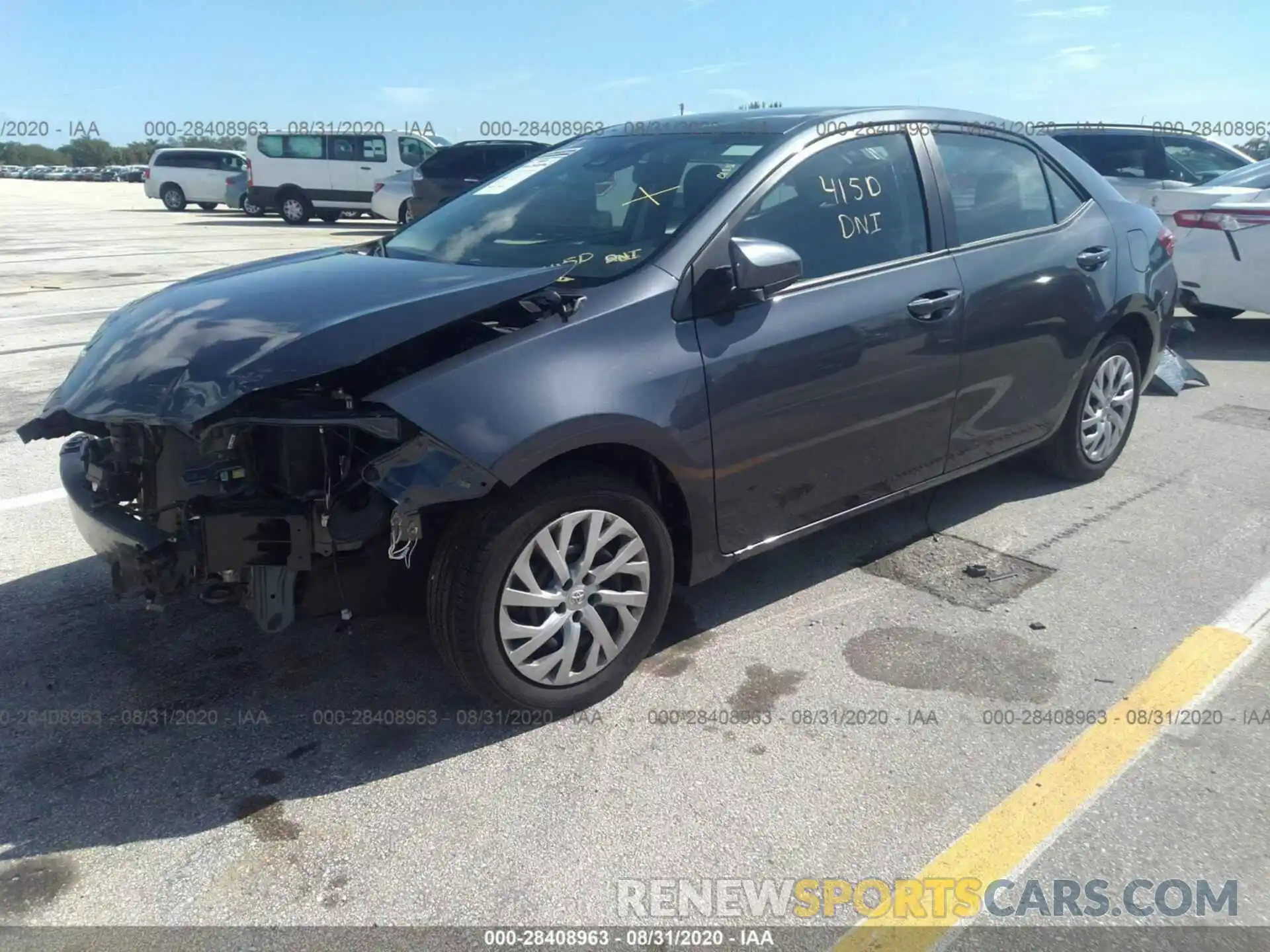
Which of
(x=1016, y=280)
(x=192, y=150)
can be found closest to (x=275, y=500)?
(x=1016, y=280)

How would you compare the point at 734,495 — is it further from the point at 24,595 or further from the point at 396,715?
the point at 24,595

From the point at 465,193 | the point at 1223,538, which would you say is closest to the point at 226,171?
the point at 465,193

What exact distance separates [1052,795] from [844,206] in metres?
2.05

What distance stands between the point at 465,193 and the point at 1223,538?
355 cm

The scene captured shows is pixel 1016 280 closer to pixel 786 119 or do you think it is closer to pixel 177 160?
pixel 786 119

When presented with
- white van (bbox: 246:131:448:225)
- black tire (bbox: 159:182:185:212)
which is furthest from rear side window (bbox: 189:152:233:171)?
white van (bbox: 246:131:448:225)

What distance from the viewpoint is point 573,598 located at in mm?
2943

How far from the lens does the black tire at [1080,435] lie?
4.69m

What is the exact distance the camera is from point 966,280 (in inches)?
153

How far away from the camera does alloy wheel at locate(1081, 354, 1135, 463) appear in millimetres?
4785

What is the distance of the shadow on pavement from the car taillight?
18.3ft

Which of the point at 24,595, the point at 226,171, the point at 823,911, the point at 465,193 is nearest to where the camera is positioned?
the point at 823,911

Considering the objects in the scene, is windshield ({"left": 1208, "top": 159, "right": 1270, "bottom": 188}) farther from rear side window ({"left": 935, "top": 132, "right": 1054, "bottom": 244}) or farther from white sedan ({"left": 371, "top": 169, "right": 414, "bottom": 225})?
white sedan ({"left": 371, "top": 169, "right": 414, "bottom": 225})

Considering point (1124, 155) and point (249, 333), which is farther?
point (1124, 155)
